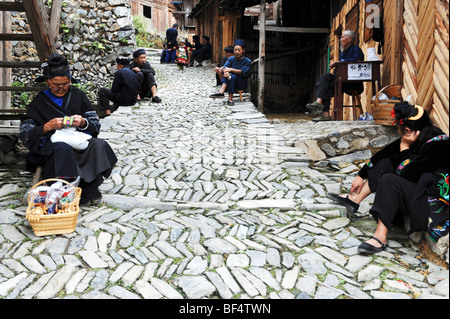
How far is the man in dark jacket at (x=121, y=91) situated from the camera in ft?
32.3

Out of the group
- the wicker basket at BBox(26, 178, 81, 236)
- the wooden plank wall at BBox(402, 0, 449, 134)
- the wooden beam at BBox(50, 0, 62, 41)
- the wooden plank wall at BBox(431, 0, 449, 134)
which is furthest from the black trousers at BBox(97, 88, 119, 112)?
the wooden plank wall at BBox(431, 0, 449, 134)

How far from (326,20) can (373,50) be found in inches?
267

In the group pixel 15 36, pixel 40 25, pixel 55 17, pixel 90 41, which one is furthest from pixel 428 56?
pixel 90 41

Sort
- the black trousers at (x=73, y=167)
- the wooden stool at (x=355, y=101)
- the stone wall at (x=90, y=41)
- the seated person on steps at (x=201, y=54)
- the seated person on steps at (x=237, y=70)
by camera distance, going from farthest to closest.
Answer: the seated person on steps at (x=201, y=54) → the stone wall at (x=90, y=41) → the seated person on steps at (x=237, y=70) → the wooden stool at (x=355, y=101) → the black trousers at (x=73, y=167)

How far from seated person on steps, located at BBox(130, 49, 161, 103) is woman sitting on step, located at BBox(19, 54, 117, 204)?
6.28m

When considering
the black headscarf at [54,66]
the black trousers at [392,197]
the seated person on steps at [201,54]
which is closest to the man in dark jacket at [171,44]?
the seated person on steps at [201,54]

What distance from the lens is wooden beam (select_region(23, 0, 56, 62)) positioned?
5027 millimetres

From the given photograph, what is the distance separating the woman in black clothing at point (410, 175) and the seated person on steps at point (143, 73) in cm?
804

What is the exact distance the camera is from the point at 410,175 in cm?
340

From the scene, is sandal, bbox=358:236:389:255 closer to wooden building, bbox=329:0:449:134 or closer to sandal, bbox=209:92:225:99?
wooden building, bbox=329:0:449:134

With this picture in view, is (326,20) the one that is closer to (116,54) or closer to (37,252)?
(116,54)

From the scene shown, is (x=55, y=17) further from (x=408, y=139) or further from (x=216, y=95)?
(x=216, y=95)

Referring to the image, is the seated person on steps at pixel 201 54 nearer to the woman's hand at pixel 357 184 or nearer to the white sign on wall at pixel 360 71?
the white sign on wall at pixel 360 71

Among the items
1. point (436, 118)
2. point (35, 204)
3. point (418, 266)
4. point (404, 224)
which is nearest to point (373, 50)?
point (436, 118)
